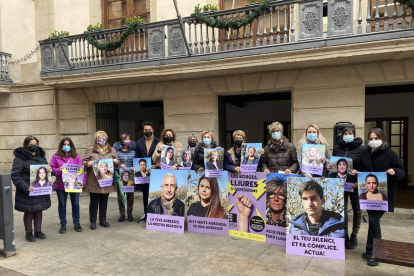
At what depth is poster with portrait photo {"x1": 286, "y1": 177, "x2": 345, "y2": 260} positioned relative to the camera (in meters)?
4.20

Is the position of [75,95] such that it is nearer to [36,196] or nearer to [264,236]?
[36,196]

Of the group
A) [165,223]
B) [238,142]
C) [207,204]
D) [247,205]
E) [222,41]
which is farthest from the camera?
[222,41]

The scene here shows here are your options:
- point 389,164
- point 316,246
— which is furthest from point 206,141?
point 389,164

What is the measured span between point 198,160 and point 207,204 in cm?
82

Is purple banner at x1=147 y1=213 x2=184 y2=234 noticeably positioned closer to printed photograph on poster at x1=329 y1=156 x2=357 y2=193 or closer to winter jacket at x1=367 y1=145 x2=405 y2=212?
printed photograph on poster at x1=329 y1=156 x2=357 y2=193

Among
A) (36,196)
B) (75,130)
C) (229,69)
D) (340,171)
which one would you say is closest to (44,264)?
(36,196)

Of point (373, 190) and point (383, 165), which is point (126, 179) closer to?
point (373, 190)

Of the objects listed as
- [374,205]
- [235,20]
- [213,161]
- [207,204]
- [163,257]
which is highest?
[235,20]

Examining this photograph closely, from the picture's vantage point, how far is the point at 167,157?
5.57 metres

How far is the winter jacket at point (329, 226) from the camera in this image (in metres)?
4.17

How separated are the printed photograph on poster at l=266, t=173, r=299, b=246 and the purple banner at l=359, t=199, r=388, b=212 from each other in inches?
43.4

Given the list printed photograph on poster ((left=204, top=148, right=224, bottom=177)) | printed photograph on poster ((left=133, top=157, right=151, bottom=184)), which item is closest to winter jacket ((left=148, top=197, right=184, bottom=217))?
printed photograph on poster ((left=133, top=157, right=151, bottom=184))

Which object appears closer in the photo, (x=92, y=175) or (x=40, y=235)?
(x=40, y=235)

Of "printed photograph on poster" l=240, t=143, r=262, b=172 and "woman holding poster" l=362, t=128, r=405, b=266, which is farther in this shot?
"printed photograph on poster" l=240, t=143, r=262, b=172
